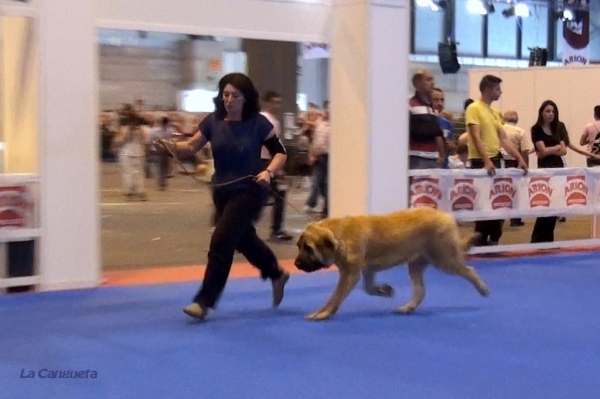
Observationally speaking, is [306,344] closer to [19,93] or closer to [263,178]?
[263,178]

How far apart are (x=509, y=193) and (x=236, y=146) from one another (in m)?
4.25

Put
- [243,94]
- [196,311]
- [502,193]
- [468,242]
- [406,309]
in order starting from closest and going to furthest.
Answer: [196,311] → [243,94] → [406,309] → [468,242] → [502,193]

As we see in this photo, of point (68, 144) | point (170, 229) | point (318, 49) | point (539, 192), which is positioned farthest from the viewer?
point (318, 49)

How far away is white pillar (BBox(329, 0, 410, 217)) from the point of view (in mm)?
8969

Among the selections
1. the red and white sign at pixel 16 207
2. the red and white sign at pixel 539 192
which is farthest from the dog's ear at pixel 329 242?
the red and white sign at pixel 539 192

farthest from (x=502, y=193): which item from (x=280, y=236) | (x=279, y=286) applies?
Result: (x=279, y=286)

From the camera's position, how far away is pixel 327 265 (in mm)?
6211

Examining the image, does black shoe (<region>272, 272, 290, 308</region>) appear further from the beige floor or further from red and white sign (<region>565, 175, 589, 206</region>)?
red and white sign (<region>565, 175, 589, 206</region>)

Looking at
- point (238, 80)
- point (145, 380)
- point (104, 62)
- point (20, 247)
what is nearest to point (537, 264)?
point (238, 80)

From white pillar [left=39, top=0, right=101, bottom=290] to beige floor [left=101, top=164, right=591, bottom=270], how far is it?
4.33 ft

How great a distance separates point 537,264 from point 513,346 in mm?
3677

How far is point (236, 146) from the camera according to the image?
627 cm

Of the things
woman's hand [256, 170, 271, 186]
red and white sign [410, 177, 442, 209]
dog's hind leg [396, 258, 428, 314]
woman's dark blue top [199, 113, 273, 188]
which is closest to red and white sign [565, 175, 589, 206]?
red and white sign [410, 177, 442, 209]

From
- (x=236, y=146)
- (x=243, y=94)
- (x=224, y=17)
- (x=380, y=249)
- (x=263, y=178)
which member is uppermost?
(x=224, y=17)
